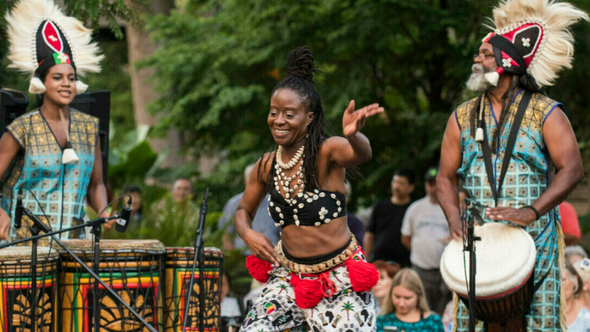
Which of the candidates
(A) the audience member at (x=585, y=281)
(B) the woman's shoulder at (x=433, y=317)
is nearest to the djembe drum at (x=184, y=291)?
(B) the woman's shoulder at (x=433, y=317)

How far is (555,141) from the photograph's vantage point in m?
4.92

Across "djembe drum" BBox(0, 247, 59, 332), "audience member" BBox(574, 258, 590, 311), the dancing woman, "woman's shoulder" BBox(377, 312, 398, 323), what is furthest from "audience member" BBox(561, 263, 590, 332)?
"djembe drum" BBox(0, 247, 59, 332)

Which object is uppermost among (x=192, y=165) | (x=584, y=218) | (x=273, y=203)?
(x=192, y=165)

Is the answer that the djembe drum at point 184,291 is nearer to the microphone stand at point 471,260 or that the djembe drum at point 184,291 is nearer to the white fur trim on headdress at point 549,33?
the microphone stand at point 471,260

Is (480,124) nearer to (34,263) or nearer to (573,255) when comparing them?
(34,263)

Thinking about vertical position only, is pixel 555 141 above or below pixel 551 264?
above

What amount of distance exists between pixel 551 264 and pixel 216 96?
23.8ft

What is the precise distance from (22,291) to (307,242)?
6.08 ft

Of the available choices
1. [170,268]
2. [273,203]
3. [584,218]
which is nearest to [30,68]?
[170,268]

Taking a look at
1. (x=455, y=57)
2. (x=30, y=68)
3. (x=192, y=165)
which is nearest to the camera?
(x=30, y=68)

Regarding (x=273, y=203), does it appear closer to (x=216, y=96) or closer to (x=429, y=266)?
(x=429, y=266)

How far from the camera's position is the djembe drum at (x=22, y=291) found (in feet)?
16.3

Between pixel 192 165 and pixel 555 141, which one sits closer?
pixel 555 141

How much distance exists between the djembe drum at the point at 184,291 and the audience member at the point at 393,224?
4.30m
